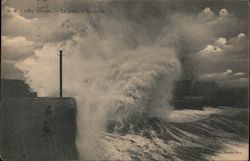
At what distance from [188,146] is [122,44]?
4.42ft

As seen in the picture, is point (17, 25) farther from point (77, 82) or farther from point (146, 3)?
point (146, 3)

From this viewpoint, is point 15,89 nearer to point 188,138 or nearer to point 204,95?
point 188,138

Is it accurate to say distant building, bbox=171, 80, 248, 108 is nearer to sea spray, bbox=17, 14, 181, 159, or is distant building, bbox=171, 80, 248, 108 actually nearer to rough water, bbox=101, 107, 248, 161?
rough water, bbox=101, 107, 248, 161

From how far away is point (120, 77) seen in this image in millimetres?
4230

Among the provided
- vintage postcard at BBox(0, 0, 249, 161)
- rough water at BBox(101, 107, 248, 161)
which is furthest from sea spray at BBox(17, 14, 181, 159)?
rough water at BBox(101, 107, 248, 161)

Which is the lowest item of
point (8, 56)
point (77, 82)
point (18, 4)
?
point (77, 82)

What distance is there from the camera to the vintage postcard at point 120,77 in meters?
4.18

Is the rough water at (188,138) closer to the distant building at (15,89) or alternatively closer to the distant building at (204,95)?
the distant building at (204,95)

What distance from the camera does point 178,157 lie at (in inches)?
169

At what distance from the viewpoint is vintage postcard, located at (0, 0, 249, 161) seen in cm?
418

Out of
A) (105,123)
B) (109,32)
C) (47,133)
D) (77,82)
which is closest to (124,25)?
(109,32)

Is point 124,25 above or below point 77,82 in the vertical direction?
above

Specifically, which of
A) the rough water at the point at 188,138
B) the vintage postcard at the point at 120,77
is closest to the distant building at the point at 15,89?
the vintage postcard at the point at 120,77

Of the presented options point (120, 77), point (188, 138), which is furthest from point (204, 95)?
point (120, 77)
